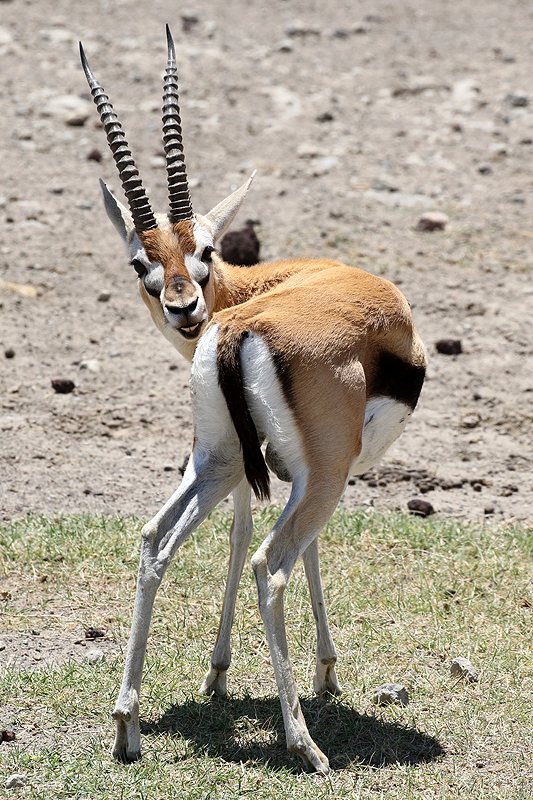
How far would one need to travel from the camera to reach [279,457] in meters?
3.81

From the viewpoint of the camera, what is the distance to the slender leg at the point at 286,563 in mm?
3711

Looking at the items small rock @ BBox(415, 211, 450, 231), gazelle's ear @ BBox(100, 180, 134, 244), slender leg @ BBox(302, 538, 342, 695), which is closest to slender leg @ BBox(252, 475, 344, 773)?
slender leg @ BBox(302, 538, 342, 695)

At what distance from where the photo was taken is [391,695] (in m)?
4.34

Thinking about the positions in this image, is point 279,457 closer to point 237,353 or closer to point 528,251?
point 237,353

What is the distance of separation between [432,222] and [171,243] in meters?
5.91

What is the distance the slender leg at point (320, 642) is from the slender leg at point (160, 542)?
0.67 metres

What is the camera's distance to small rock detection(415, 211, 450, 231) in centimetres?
998

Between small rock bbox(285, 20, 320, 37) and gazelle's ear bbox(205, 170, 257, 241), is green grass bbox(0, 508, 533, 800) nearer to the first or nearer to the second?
gazelle's ear bbox(205, 170, 257, 241)

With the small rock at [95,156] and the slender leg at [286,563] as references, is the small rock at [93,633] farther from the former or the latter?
the small rock at [95,156]

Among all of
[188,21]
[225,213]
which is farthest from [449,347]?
[188,21]

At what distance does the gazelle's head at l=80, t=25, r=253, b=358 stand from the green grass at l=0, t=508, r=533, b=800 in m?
1.49

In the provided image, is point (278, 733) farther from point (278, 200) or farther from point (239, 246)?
point (278, 200)

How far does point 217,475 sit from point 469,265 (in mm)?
6131

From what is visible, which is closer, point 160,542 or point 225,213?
point 160,542
